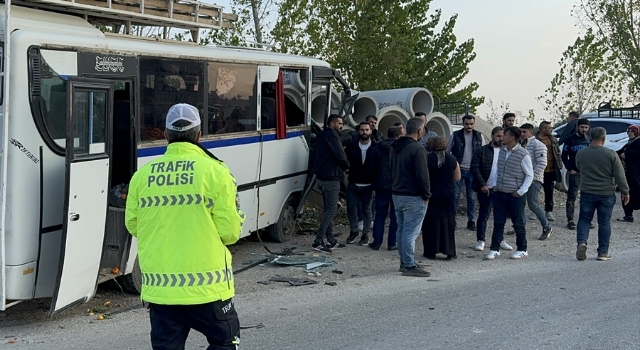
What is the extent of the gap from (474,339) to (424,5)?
17.7 m

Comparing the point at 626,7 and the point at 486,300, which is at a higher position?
the point at 626,7

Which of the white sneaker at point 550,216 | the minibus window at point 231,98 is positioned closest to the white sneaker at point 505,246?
the white sneaker at point 550,216

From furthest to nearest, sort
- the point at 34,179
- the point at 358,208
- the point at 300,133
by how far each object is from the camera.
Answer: the point at 358,208 < the point at 300,133 < the point at 34,179

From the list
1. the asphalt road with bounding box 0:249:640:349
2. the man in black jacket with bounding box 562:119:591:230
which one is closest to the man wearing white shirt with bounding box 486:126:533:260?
the asphalt road with bounding box 0:249:640:349

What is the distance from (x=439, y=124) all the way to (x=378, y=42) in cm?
745

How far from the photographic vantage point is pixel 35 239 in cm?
620

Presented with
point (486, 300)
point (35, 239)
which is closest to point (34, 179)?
point (35, 239)

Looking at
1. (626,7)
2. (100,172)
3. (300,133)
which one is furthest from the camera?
(626,7)

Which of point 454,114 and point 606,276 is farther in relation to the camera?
point 454,114

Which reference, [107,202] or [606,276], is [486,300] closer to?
[606,276]

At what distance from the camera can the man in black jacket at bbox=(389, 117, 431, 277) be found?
28.5ft

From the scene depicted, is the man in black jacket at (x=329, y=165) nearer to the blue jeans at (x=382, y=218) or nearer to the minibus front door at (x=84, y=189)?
the blue jeans at (x=382, y=218)

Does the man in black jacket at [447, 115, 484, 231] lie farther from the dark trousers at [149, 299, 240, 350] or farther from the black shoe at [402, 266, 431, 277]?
the dark trousers at [149, 299, 240, 350]

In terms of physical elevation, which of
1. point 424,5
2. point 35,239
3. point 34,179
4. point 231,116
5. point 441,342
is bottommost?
point 441,342
